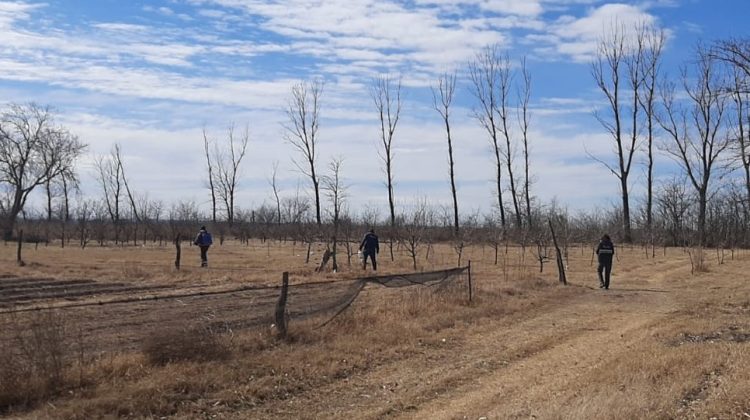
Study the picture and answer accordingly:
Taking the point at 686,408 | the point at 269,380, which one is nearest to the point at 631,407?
the point at 686,408

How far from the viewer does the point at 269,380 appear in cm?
932

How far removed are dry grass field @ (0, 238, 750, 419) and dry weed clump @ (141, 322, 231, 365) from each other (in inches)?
0.7

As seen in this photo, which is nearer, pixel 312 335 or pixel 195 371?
pixel 195 371

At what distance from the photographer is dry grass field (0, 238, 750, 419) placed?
805 centimetres

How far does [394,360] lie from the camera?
11.1 m

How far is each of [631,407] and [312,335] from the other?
228 inches

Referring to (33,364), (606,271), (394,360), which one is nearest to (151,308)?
(394,360)

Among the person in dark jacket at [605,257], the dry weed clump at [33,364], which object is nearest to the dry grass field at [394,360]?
the dry weed clump at [33,364]

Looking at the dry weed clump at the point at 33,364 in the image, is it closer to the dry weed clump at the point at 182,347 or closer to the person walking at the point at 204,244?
the dry weed clump at the point at 182,347

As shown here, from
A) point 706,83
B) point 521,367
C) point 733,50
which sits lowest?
point 521,367

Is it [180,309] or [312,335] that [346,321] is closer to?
[312,335]

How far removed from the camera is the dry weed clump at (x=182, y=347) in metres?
9.77

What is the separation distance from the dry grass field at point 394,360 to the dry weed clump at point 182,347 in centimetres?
2

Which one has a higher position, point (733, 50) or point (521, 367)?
point (733, 50)
